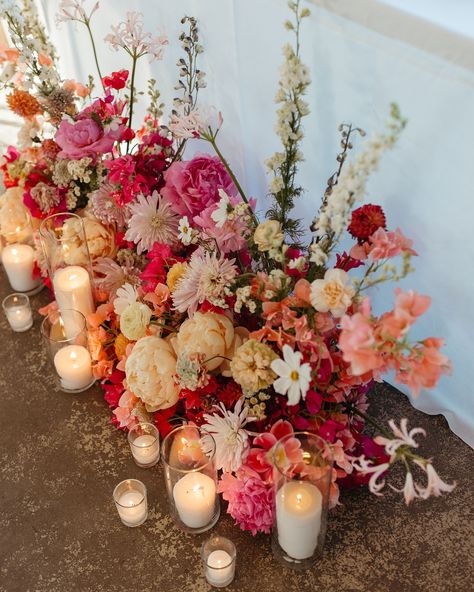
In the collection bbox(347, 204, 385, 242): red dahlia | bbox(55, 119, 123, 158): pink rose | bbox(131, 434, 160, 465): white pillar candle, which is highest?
bbox(55, 119, 123, 158): pink rose

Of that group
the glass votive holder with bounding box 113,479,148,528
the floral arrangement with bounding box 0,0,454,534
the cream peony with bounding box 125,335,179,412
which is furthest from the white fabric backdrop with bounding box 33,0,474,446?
the glass votive holder with bounding box 113,479,148,528

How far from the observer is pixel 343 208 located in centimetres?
99

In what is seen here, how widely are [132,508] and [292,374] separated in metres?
0.47

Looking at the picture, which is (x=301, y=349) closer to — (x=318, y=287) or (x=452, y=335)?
(x=318, y=287)

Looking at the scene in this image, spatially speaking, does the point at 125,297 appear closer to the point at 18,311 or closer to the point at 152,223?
the point at 152,223

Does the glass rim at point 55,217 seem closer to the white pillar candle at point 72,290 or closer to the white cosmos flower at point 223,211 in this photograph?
the white pillar candle at point 72,290

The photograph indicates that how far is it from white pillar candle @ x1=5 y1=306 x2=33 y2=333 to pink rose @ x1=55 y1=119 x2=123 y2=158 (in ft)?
1.40

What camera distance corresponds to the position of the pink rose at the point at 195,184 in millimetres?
1395

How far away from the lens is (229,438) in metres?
1.19

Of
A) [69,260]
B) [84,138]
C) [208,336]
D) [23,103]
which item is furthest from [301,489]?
[23,103]

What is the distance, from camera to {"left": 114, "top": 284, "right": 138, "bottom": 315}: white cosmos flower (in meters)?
1.37

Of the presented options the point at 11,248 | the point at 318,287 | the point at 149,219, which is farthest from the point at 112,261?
the point at 318,287

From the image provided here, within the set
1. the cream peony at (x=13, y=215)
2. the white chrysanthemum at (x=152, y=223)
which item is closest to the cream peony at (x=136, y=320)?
the white chrysanthemum at (x=152, y=223)

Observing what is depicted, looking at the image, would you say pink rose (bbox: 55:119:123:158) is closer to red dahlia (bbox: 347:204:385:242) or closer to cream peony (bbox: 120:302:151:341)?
cream peony (bbox: 120:302:151:341)
